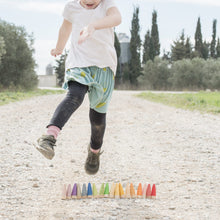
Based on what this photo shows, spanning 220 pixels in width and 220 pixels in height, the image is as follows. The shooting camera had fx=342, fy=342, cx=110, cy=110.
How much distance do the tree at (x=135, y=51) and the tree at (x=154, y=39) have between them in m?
2.04

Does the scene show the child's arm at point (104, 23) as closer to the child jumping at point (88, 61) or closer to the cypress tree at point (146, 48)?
the child jumping at point (88, 61)

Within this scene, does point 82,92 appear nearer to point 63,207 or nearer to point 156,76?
point 63,207

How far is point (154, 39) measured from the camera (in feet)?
173

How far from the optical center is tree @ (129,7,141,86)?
51.2 meters

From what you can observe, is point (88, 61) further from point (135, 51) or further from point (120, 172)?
point (135, 51)

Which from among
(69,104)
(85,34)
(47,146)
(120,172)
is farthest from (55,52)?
(120,172)

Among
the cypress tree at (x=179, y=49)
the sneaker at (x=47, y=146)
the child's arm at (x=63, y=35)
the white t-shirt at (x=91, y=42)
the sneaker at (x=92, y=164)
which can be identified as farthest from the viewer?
the cypress tree at (x=179, y=49)

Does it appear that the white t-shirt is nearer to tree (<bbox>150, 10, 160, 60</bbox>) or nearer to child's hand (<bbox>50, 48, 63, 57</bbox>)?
child's hand (<bbox>50, 48, 63, 57</bbox>)

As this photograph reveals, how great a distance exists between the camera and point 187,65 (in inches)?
1794

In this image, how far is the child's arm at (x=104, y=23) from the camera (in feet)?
8.42

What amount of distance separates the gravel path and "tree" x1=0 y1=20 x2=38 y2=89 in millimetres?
23158

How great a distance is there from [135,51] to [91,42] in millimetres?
48677

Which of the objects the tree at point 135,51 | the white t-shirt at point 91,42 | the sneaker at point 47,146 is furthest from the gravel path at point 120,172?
the tree at point 135,51

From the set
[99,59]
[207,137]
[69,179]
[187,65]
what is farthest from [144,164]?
[187,65]
